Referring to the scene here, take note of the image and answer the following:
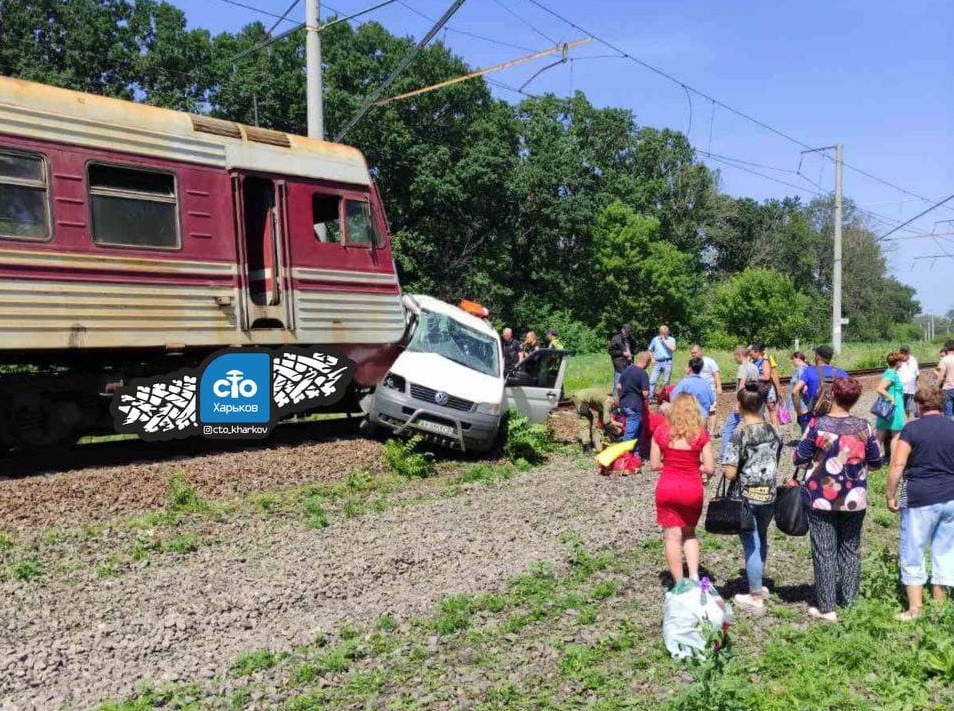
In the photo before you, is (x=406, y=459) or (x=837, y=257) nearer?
(x=406, y=459)

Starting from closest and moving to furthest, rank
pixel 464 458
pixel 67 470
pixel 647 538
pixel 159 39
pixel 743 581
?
pixel 743 581 < pixel 647 538 < pixel 67 470 < pixel 464 458 < pixel 159 39

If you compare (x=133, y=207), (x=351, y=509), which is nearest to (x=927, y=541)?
(x=351, y=509)

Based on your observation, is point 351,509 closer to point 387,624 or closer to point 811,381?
point 387,624

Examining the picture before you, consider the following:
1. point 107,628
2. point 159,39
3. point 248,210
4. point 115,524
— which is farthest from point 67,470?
point 159,39

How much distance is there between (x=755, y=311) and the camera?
6931 cm

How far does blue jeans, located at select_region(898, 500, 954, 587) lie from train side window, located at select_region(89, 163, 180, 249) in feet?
26.2

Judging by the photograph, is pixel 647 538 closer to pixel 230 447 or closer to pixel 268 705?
pixel 268 705

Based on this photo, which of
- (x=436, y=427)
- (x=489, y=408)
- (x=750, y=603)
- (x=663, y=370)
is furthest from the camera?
(x=663, y=370)

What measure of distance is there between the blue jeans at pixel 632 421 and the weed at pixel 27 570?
752 centimetres

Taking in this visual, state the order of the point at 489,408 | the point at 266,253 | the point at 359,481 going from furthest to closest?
the point at 489,408
the point at 266,253
the point at 359,481

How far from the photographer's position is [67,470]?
32.1ft

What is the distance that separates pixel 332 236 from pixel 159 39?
31390 mm

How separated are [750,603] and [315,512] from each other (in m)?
4.49

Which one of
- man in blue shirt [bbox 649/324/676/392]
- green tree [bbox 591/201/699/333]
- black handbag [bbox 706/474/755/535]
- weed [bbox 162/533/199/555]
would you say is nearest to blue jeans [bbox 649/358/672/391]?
man in blue shirt [bbox 649/324/676/392]
